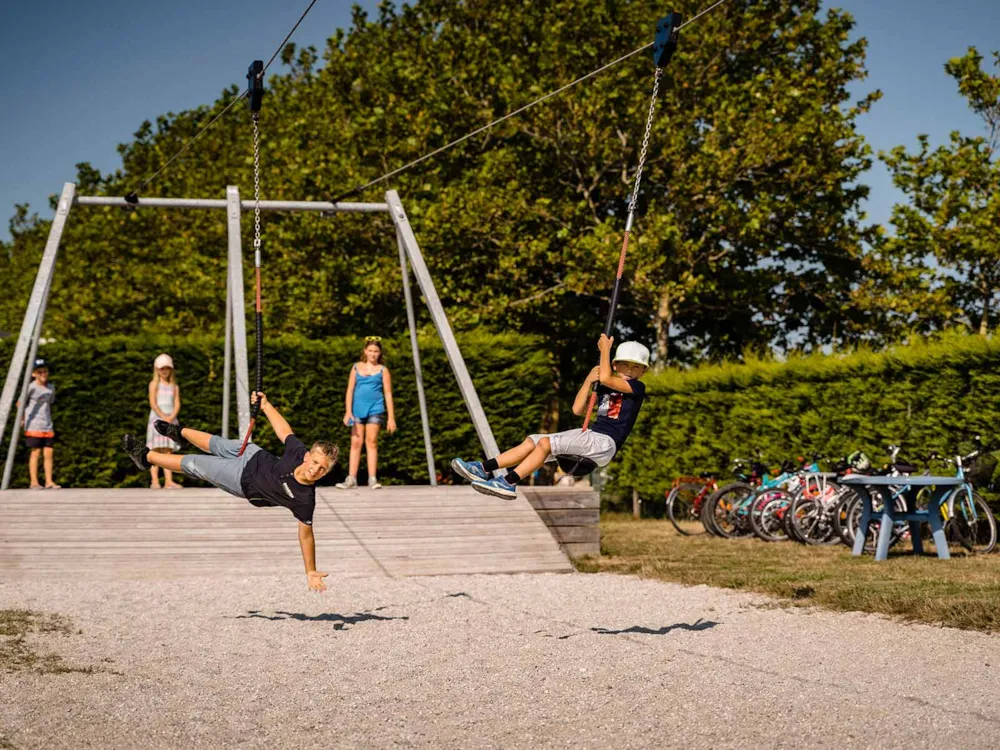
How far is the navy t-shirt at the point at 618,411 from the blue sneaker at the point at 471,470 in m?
0.77

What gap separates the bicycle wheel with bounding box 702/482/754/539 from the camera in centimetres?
1559

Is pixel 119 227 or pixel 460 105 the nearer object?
pixel 460 105

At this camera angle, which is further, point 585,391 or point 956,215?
point 956,215

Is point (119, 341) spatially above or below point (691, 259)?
below

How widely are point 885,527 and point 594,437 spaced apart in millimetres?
5727

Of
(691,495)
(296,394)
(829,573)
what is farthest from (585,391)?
(296,394)

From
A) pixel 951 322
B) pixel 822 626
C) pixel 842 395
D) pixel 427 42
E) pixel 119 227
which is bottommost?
pixel 822 626

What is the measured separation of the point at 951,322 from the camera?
23.6 meters

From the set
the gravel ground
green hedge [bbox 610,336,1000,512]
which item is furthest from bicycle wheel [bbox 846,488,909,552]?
the gravel ground

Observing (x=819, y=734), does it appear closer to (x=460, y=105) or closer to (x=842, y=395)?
(x=842, y=395)

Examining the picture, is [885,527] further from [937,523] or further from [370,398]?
[370,398]

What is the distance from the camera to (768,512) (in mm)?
15188

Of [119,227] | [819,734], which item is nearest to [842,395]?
[819,734]

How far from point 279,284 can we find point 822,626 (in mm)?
19626
